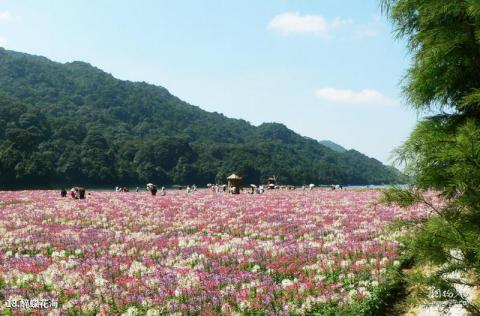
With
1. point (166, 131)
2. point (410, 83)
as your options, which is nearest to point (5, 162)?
point (410, 83)

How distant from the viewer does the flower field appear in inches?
376

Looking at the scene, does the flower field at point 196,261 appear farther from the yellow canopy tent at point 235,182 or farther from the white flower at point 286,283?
the yellow canopy tent at point 235,182

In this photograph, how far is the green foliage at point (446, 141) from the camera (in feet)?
20.5

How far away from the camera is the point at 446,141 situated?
22.8 ft

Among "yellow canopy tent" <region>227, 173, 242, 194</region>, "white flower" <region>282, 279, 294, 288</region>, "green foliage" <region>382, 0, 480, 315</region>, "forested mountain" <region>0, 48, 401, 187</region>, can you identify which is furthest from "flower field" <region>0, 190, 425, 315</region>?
"forested mountain" <region>0, 48, 401, 187</region>

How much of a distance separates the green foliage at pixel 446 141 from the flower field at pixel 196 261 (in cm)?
305

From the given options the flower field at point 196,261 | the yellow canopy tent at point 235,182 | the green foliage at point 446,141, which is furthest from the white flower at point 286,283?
the yellow canopy tent at point 235,182

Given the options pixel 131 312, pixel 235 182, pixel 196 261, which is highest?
pixel 235 182

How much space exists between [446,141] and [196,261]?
27.2ft

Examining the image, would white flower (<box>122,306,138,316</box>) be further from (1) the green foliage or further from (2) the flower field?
(1) the green foliage

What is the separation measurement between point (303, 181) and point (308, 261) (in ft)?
471

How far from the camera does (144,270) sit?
39.7ft

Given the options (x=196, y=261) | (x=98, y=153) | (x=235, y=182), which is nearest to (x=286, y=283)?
(x=196, y=261)

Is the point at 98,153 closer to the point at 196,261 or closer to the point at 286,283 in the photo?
the point at 196,261
